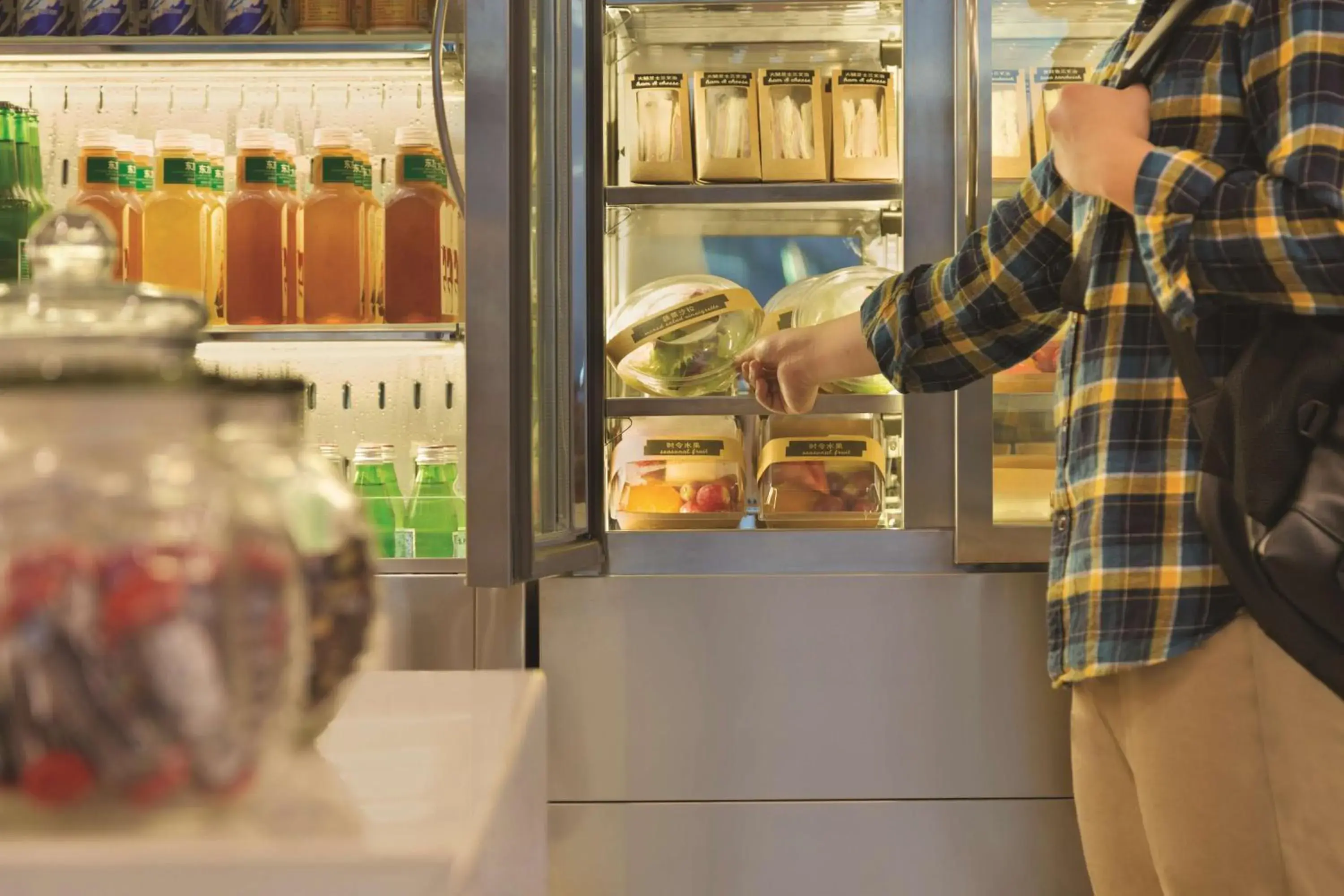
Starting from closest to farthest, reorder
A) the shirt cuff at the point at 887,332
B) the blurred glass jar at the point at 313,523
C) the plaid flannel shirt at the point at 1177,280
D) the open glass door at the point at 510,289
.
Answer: the blurred glass jar at the point at 313,523 → the plaid flannel shirt at the point at 1177,280 → the open glass door at the point at 510,289 → the shirt cuff at the point at 887,332

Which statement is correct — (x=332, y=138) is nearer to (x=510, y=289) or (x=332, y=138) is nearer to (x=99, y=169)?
(x=99, y=169)

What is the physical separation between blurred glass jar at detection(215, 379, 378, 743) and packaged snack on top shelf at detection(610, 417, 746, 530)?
1.55m

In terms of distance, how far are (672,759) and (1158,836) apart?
952mm

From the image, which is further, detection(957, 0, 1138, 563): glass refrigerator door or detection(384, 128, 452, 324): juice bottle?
detection(384, 128, 452, 324): juice bottle

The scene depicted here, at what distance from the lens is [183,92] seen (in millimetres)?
2365

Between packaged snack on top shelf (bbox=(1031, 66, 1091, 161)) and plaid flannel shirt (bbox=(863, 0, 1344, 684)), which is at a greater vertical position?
packaged snack on top shelf (bbox=(1031, 66, 1091, 161))

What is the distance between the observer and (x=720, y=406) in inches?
79.6

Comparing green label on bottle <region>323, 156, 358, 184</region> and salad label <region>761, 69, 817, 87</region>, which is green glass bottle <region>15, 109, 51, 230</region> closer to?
green label on bottle <region>323, 156, 358, 184</region>

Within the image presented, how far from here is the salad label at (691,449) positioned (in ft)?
7.01

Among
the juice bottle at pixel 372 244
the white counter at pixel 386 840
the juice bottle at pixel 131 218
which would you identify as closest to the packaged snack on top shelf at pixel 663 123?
the juice bottle at pixel 372 244

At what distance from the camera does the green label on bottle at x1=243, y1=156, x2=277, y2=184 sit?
2.12 metres

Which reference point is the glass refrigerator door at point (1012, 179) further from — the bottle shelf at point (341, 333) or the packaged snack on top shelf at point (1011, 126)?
the bottle shelf at point (341, 333)

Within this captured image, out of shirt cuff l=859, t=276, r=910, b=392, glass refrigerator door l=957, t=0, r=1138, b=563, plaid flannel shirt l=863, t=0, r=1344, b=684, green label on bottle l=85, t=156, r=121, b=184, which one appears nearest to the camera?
plaid flannel shirt l=863, t=0, r=1344, b=684

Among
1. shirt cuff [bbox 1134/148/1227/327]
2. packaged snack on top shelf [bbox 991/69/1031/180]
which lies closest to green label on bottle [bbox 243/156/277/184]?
packaged snack on top shelf [bbox 991/69/1031/180]
